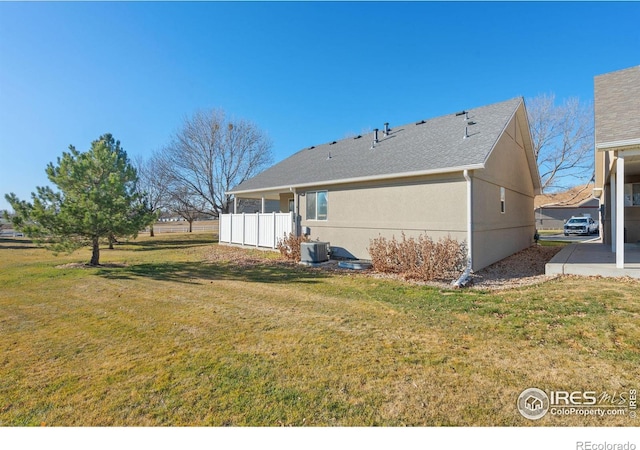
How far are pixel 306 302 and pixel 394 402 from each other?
3.41 m

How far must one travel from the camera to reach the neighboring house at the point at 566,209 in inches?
1355

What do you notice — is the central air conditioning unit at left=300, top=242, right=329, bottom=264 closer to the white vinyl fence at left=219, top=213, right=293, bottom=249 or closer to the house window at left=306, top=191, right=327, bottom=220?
the house window at left=306, top=191, right=327, bottom=220

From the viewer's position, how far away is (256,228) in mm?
15008

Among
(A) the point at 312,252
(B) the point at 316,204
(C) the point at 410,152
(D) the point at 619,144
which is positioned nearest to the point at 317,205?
(B) the point at 316,204

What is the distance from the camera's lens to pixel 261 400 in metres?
2.62

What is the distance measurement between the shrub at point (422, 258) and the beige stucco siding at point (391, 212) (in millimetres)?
557

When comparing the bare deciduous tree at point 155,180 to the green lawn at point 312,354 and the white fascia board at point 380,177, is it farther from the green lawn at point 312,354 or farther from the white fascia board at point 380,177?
the green lawn at point 312,354

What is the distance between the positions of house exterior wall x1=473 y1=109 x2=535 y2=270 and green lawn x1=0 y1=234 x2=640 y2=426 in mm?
2790

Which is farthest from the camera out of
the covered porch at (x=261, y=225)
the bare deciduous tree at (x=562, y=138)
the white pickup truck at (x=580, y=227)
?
the bare deciduous tree at (x=562, y=138)

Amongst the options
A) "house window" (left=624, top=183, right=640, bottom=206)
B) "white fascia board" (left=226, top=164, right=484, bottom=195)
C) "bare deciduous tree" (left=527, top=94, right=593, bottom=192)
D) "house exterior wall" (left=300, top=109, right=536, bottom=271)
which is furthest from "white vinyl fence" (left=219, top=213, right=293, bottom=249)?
"bare deciduous tree" (left=527, top=94, right=593, bottom=192)

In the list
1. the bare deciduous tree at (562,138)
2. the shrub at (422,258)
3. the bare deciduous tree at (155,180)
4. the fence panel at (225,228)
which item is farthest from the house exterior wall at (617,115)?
the bare deciduous tree at (155,180)

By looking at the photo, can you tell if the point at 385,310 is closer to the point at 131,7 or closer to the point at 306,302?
the point at 306,302

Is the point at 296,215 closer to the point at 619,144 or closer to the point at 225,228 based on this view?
the point at 225,228

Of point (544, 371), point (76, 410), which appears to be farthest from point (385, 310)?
point (76, 410)
